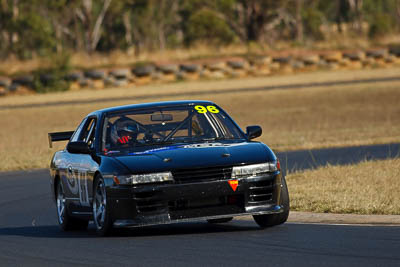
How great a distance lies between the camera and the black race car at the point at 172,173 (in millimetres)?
10172

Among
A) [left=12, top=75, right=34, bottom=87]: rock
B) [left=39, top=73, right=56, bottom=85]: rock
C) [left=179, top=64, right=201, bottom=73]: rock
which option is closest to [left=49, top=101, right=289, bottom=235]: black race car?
[left=12, top=75, right=34, bottom=87]: rock

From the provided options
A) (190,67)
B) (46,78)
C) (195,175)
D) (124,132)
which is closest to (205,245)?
(195,175)

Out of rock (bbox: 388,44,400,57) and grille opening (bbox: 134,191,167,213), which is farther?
rock (bbox: 388,44,400,57)

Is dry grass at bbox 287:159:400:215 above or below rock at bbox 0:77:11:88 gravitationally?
above

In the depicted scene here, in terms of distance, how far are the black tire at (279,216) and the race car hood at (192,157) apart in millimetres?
402

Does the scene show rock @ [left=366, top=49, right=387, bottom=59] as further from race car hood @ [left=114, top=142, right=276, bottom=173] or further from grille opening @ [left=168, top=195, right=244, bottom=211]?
grille opening @ [left=168, top=195, right=244, bottom=211]

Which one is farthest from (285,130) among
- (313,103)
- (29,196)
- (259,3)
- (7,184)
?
(259,3)

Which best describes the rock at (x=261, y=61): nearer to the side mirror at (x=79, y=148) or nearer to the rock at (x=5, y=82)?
the rock at (x=5, y=82)

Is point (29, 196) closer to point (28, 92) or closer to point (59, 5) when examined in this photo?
point (28, 92)

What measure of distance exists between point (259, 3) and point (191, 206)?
185 feet

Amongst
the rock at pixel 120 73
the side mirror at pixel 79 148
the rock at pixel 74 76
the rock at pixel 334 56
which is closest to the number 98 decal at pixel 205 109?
the side mirror at pixel 79 148

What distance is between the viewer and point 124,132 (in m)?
11.4

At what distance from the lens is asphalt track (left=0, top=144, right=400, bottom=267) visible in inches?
344

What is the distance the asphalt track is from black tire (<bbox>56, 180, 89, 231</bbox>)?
5.0 inches
